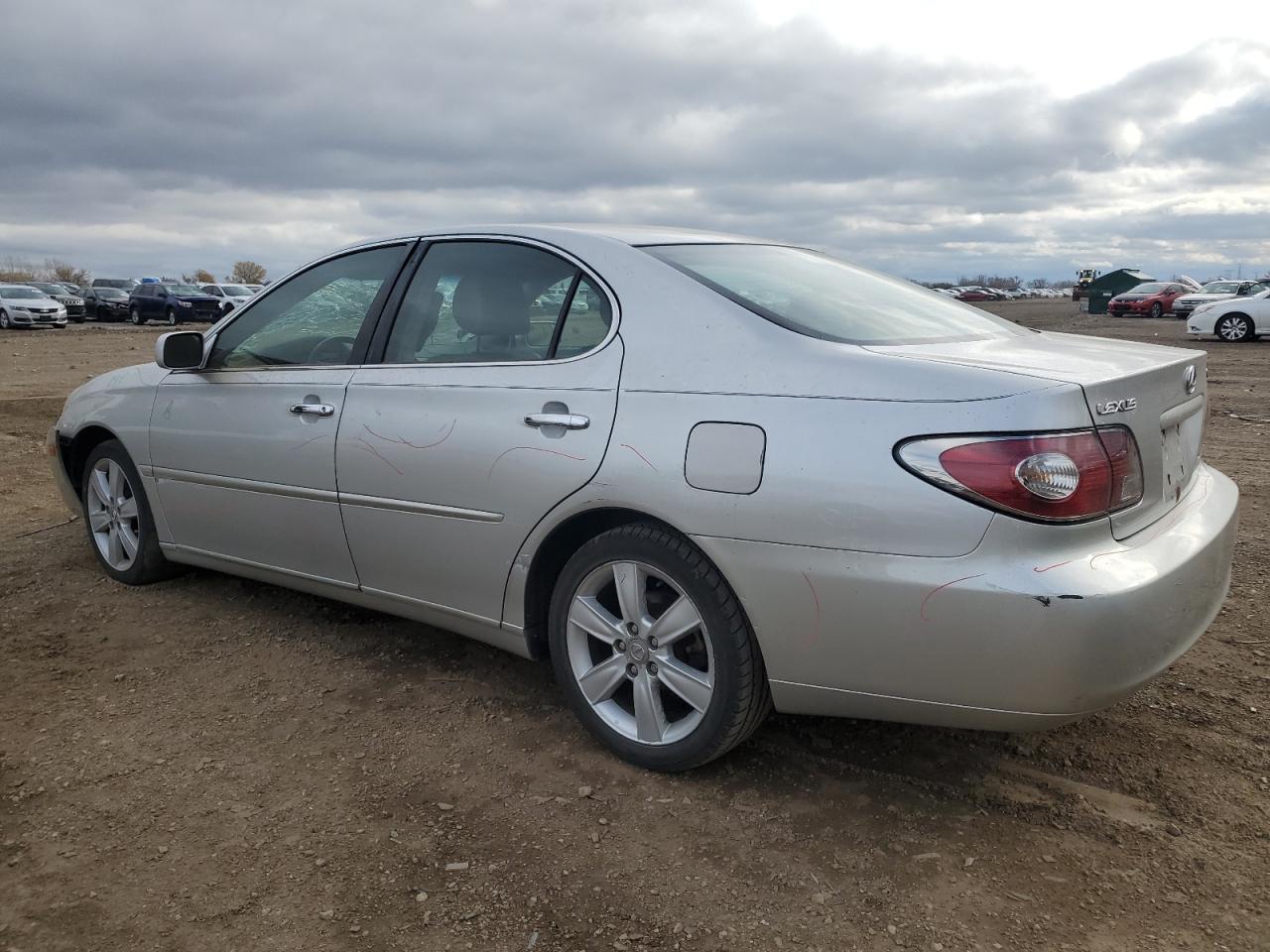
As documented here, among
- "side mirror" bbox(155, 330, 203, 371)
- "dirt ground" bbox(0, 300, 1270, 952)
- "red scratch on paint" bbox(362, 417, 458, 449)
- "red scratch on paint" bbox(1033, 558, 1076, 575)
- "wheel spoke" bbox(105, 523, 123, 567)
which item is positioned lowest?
"dirt ground" bbox(0, 300, 1270, 952)

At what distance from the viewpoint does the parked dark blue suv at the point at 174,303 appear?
111 feet

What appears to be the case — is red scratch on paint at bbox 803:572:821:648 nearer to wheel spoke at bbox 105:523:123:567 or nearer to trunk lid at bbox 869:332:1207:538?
trunk lid at bbox 869:332:1207:538

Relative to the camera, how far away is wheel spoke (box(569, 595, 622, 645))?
291 centimetres

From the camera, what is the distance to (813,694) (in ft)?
8.43

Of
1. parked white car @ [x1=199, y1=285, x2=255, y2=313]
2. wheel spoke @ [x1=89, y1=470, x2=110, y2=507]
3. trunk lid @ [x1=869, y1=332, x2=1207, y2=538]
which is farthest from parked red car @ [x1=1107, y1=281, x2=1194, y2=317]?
wheel spoke @ [x1=89, y1=470, x2=110, y2=507]

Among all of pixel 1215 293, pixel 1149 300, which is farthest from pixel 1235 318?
pixel 1149 300

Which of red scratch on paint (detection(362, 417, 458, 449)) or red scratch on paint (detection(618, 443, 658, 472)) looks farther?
red scratch on paint (detection(362, 417, 458, 449))

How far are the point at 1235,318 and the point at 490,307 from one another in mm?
22824

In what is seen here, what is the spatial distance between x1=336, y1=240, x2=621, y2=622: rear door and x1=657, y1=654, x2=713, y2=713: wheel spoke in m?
0.58

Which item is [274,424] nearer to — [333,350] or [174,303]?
[333,350]

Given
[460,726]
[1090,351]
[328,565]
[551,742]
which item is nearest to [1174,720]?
[1090,351]

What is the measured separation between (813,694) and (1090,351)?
4.26 ft

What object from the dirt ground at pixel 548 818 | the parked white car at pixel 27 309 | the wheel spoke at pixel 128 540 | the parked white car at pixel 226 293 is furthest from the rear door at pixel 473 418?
the parked white car at pixel 226 293

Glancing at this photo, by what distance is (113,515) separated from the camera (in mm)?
4699
